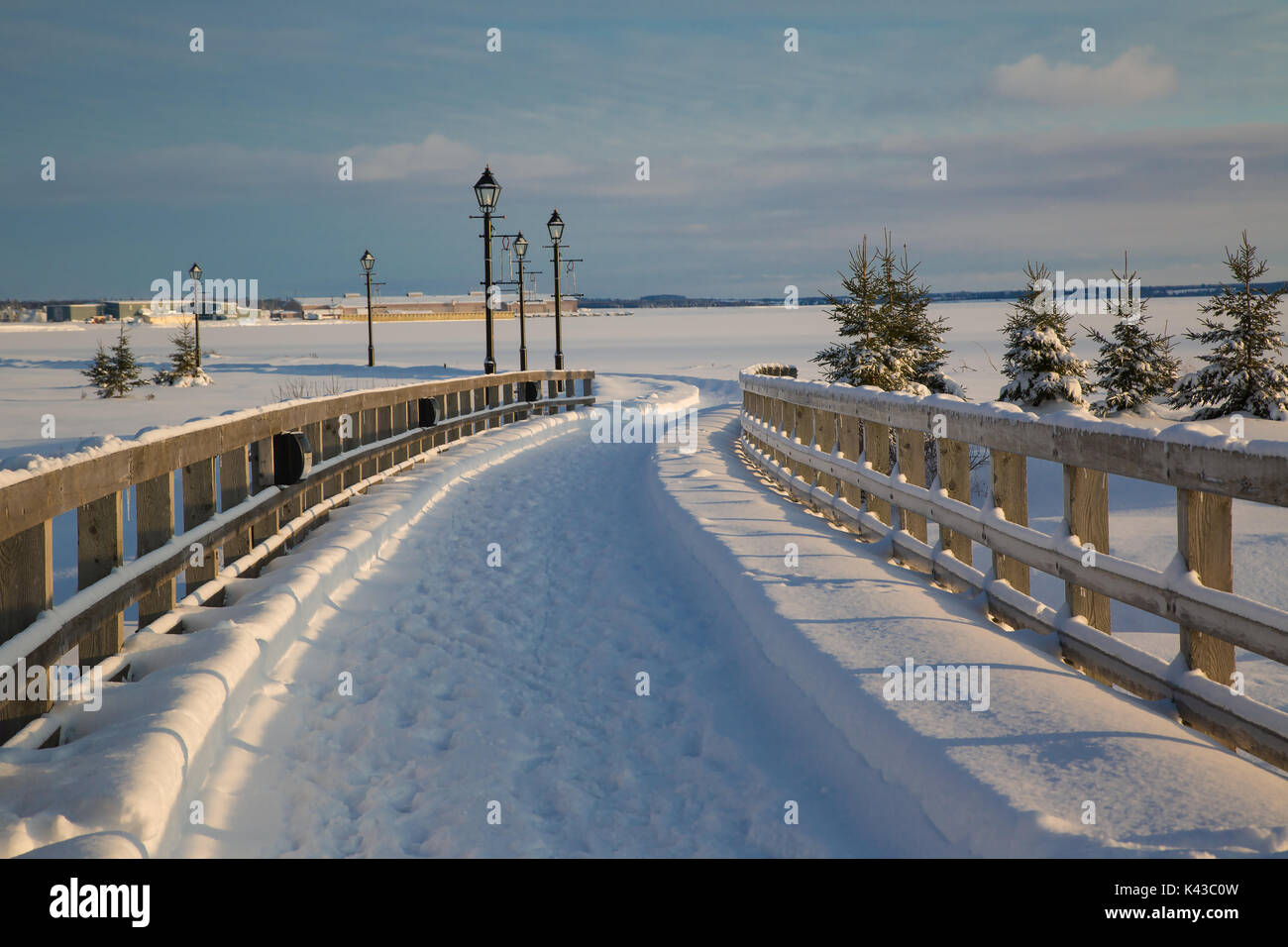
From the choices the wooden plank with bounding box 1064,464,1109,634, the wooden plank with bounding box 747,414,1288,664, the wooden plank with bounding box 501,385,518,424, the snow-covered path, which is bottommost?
the snow-covered path

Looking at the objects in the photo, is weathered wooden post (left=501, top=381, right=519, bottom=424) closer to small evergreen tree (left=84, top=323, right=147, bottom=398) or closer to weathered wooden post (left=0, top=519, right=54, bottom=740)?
small evergreen tree (left=84, top=323, right=147, bottom=398)

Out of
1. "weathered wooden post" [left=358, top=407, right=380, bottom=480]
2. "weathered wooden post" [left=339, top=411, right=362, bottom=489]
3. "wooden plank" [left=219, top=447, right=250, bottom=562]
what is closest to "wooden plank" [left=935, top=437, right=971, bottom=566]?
"wooden plank" [left=219, top=447, right=250, bottom=562]

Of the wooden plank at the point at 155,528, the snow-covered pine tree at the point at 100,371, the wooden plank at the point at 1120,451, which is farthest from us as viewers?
the snow-covered pine tree at the point at 100,371

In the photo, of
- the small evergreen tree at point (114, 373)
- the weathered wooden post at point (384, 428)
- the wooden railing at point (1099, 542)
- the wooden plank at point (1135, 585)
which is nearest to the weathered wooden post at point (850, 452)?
the wooden railing at point (1099, 542)

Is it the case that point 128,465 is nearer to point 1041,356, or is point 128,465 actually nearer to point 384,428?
point 384,428

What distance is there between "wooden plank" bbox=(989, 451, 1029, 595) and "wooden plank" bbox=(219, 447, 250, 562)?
4959mm

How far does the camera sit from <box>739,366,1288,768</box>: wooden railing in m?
3.95

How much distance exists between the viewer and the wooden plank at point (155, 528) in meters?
5.76

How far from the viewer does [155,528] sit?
231 inches

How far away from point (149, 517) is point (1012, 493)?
483cm

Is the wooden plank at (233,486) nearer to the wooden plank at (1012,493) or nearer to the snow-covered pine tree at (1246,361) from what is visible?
the wooden plank at (1012,493)

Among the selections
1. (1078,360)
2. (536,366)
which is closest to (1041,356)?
(1078,360)

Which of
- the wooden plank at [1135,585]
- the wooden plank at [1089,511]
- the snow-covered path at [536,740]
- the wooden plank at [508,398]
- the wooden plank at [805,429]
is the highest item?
the wooden plank at [508,398]

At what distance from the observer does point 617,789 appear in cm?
438
